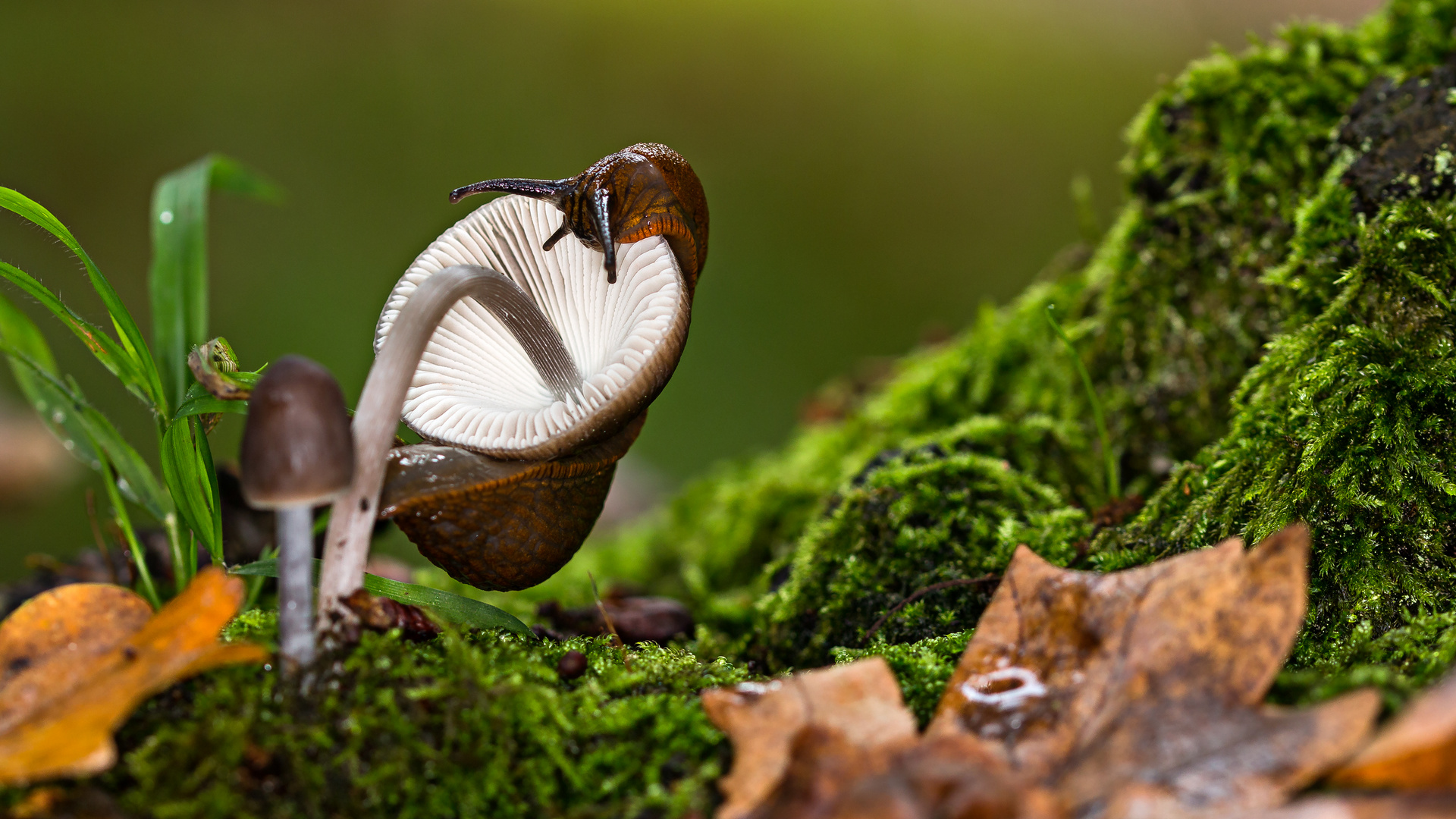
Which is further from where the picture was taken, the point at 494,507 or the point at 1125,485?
the point at 1125,485

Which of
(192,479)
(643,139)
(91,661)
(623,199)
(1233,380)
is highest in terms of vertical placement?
(643,139)

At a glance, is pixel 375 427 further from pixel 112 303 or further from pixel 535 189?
pixel 112 303

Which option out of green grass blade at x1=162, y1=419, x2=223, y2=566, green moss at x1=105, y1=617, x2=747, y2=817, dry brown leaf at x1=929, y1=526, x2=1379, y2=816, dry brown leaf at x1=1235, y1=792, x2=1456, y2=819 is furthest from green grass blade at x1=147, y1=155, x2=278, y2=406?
dry brown leaf at x1=1235, y1=792, x2=1456, y2=819

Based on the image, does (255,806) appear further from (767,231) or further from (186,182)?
(767,231)

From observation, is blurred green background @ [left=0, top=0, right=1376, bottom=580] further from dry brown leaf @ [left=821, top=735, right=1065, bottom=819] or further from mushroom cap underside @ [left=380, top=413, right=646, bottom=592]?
dry brown leaf @ [left=821, top=735, right=1065, bottom=819]

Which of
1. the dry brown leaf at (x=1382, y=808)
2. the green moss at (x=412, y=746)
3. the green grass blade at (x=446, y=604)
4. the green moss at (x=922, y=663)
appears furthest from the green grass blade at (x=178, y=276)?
the dry brown leaf at (x=1382, y=808)

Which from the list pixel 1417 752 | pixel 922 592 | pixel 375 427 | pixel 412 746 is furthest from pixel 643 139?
pixel 1417 752
